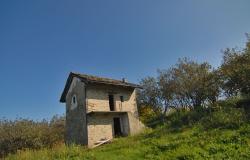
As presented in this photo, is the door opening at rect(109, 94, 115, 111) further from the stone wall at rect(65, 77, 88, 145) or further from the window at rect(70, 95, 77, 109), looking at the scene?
the window at rect(70, 95, 77, 109)

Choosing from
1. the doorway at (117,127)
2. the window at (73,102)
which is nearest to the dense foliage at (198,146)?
the doorway at (117,127)

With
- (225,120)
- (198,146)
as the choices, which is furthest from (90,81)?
(198,146)

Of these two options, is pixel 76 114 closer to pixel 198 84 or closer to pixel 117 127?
pixel 117 127

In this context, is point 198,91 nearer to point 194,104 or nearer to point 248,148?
point 194,104

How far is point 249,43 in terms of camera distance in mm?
29766

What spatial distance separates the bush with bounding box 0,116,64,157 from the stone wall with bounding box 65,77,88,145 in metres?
9.92

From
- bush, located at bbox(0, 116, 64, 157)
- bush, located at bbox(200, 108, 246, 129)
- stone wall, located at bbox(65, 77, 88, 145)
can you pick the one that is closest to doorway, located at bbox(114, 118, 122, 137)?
stone wall, located at bbox(65, 77, 88, 145)

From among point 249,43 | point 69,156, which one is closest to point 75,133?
point 69,156

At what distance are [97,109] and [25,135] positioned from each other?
1707 cm

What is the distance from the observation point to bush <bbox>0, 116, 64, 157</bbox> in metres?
38.4

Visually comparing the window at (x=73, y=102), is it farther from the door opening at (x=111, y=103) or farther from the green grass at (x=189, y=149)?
the green grass at (x=189, y=149)

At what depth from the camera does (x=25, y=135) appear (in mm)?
38875

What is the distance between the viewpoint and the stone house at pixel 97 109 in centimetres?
2630

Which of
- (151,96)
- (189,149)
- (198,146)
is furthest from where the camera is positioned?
(151,96)
